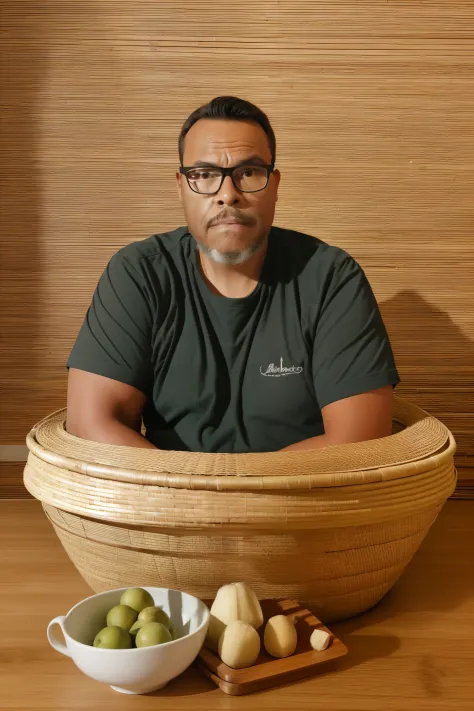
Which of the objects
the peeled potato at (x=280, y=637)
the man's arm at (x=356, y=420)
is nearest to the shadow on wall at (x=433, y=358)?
the man's arm at (x=356, y=420)

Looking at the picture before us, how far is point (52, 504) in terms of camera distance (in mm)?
1158

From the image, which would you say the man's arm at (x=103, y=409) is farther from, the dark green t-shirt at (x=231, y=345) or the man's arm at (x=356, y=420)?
the man's arm at (x=356, y=420)

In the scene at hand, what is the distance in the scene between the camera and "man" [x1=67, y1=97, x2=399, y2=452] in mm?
1420

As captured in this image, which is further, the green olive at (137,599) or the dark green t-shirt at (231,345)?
the dark green t-shirt at (231,345)

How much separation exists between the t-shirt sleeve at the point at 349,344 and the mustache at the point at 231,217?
0.20 metres

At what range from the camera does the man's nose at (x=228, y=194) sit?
1.41 metres

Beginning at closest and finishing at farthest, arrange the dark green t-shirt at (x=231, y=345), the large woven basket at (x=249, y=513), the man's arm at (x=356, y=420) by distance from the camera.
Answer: the large woven basket at (x=249, y=513), the man's arm at (x=356, y=420), the dark green t-shirt at (x=231, y=345)

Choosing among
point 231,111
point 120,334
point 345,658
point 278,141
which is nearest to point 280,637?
point 345,658

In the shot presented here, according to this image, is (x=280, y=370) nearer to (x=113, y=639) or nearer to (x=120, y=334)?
(x=120, y=334)

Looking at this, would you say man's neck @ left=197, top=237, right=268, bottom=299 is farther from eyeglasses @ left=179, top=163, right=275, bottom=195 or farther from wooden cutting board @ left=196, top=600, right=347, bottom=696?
wooden cutting board @ left=196, top=600, right=347, bottom=696

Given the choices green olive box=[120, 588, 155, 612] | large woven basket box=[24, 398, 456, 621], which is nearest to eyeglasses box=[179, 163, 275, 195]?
large woven basket box=[24, 398, 456, 621]

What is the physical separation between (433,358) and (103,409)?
3.11 ft

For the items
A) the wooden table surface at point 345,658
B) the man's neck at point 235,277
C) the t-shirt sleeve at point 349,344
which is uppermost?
the man's neck at point 235,277

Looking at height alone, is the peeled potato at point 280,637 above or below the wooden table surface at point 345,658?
above
